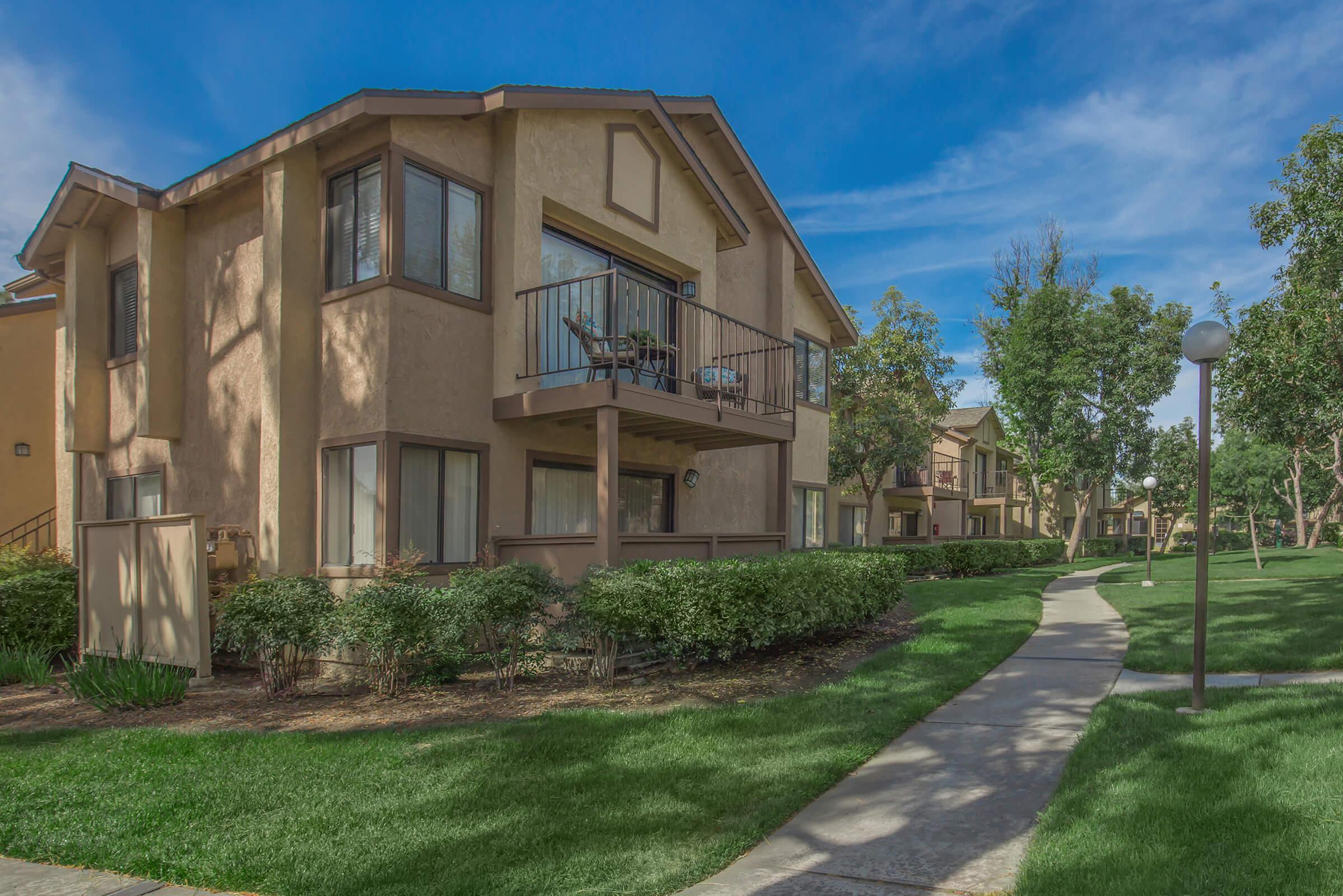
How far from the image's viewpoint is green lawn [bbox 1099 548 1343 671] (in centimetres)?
879

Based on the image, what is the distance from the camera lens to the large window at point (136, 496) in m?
12.4

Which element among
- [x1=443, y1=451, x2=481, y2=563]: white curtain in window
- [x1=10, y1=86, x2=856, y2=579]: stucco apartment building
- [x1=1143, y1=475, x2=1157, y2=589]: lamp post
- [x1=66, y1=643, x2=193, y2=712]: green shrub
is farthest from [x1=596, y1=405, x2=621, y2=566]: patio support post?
[x1=1143, y1=475, x2=1157, y2=589]: lamp post

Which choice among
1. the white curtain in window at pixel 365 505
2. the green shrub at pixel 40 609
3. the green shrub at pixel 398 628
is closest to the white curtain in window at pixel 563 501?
the white curtain in window at pixel 365 505

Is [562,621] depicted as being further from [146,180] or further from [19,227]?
[19,227]

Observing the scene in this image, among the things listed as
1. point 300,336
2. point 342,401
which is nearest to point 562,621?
point 342,401

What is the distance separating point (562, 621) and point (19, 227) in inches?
1024

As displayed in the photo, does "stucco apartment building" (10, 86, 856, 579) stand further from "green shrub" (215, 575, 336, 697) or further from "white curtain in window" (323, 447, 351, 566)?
"green shrub" (215, 575, 336, 697)

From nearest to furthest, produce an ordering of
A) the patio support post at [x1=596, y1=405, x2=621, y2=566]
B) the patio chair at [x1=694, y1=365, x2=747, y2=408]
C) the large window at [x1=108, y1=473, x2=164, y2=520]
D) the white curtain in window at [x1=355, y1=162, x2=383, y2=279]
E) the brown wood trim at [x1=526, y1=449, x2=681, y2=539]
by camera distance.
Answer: the patio support post at [x1=596, y1=405, x2=621, y2=566] → the white curtain in window at [x1=355, y1=162, x2=383, y2=279] → the brown wood trim at [x1=526, y1=449, x2=681, y2=539] → the patio chair at [x1=694, y1=365, x2=747, y2=408] → the large window at [x1=108, y1=473, x2=164, y2=520]

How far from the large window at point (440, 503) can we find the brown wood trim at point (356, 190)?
199 centimetres

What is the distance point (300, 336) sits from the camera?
10109 millimetres

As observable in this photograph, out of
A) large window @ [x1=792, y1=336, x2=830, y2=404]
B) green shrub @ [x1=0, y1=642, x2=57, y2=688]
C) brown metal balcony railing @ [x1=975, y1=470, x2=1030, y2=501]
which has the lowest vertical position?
green shrub @ [x1=0, y1=642, x2=57, y2=688]

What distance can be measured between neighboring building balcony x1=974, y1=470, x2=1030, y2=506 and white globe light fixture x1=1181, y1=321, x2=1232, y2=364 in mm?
39531

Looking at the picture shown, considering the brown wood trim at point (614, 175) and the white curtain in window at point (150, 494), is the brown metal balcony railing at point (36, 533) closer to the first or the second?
the white curtain in window at point (150, 494)

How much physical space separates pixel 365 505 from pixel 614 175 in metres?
5.74
